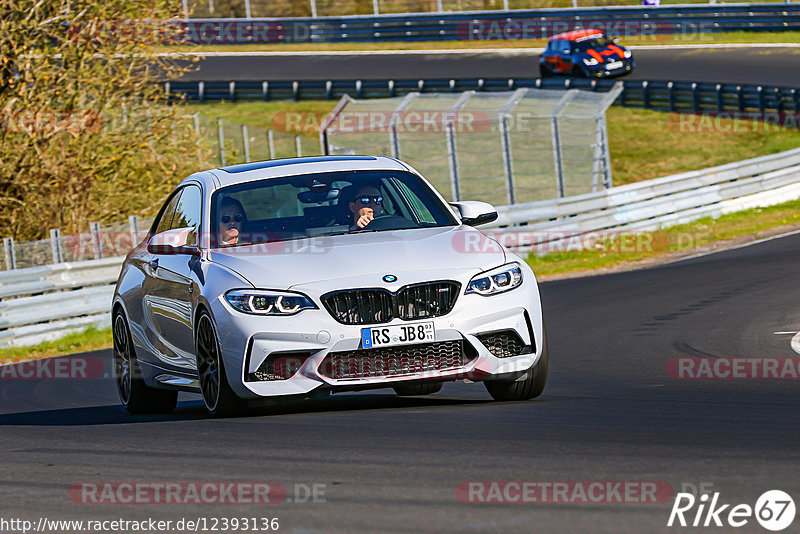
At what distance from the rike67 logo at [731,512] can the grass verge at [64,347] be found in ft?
41.8

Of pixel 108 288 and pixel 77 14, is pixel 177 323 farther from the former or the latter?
pixel 77 14

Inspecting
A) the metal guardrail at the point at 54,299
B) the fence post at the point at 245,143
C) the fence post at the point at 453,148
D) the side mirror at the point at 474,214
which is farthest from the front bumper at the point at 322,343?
the fence post at the point at 245,143

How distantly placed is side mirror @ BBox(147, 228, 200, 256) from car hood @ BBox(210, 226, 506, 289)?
31 centimetres

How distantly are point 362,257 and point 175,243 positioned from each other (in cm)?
147

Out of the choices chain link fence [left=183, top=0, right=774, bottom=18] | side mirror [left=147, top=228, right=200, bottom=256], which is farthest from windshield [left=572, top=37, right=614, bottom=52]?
side mirror [left=147, top=228, right=200, bottom=256]

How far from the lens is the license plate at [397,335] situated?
7.80 meters

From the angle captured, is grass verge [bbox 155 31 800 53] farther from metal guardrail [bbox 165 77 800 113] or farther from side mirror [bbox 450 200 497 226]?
side mirror [bbox 450 200 497 226]

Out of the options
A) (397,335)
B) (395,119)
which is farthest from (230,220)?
(395,119)

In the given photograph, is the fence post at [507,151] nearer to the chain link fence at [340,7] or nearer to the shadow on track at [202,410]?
the shadow on track at [202,410]

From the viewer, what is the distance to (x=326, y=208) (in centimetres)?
902

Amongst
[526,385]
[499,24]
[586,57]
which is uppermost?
[526,385]

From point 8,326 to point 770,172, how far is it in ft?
50.5

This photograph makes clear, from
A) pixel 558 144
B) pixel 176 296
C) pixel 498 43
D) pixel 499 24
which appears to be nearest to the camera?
pixel 176 296

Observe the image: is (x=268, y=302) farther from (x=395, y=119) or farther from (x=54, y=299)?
(x=395, y=119)
